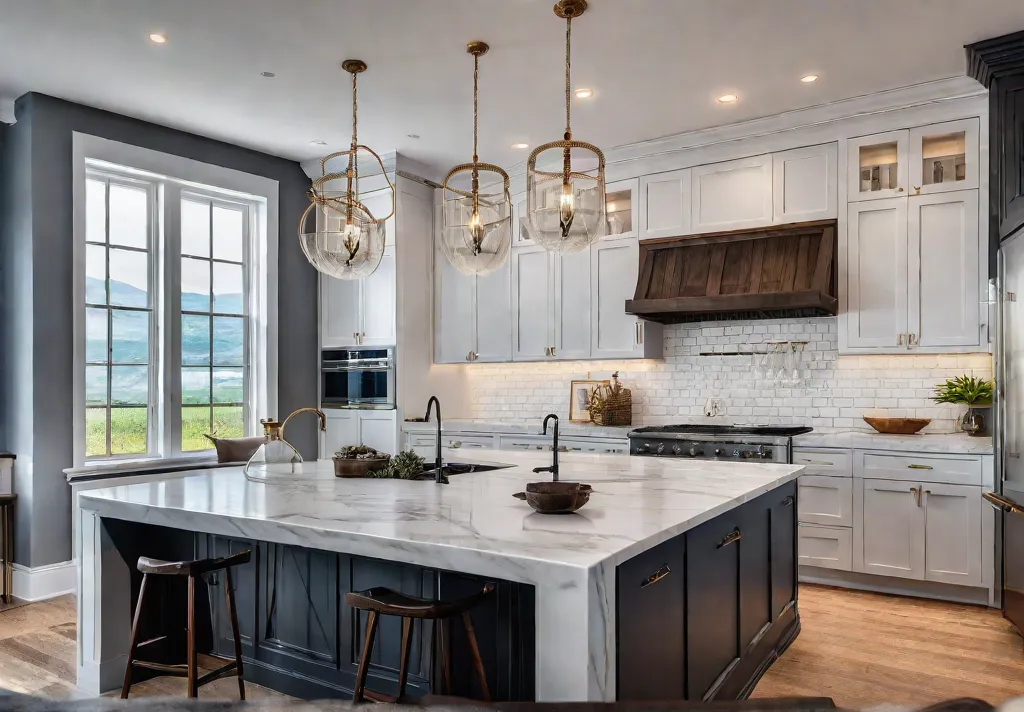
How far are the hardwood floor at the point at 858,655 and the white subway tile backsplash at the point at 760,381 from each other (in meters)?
1.29

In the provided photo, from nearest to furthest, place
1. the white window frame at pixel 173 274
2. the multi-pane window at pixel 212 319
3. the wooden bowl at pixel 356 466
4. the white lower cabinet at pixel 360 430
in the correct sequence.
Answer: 1. the wooden bowl at pixel 356 466
2. the white window frame at pixel 173 274
3. the multi-pane window at pixel 212 319
4. the white lower cabinet at pixel 360 430

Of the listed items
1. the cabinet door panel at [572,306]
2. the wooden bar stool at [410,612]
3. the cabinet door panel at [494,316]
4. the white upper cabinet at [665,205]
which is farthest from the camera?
the cabinet door panel at [494,316]

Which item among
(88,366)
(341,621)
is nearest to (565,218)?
(341,621)

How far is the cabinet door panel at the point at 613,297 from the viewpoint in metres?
5.64

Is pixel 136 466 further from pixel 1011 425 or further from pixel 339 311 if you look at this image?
pixel 1011 425

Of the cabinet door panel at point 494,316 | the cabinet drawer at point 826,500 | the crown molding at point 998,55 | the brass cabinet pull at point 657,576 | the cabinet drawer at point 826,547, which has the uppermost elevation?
the crown molding at point 998,55

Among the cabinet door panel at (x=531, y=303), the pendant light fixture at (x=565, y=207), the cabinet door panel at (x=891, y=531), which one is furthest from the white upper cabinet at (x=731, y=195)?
the pendant light fixture at (x=565, y=207)

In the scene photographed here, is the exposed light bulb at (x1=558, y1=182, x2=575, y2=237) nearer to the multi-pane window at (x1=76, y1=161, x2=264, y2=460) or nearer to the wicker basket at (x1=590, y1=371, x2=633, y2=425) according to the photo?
the wicker basket at (x1=590, y1=371, x2=633, y2=425)

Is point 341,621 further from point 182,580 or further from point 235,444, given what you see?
point 235,444

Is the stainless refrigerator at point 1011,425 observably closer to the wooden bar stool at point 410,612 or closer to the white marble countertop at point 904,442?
the white marble countertop at point 904,442

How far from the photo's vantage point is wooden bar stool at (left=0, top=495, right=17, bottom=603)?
447 cm

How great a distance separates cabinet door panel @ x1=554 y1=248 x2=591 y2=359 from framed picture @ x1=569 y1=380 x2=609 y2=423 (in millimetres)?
354

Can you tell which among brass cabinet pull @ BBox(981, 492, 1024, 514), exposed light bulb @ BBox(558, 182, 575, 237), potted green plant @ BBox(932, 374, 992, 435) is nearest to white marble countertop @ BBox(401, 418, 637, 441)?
potted green plant @ BBox(932, 374, 992, 435)

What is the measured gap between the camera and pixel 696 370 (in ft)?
18.7
